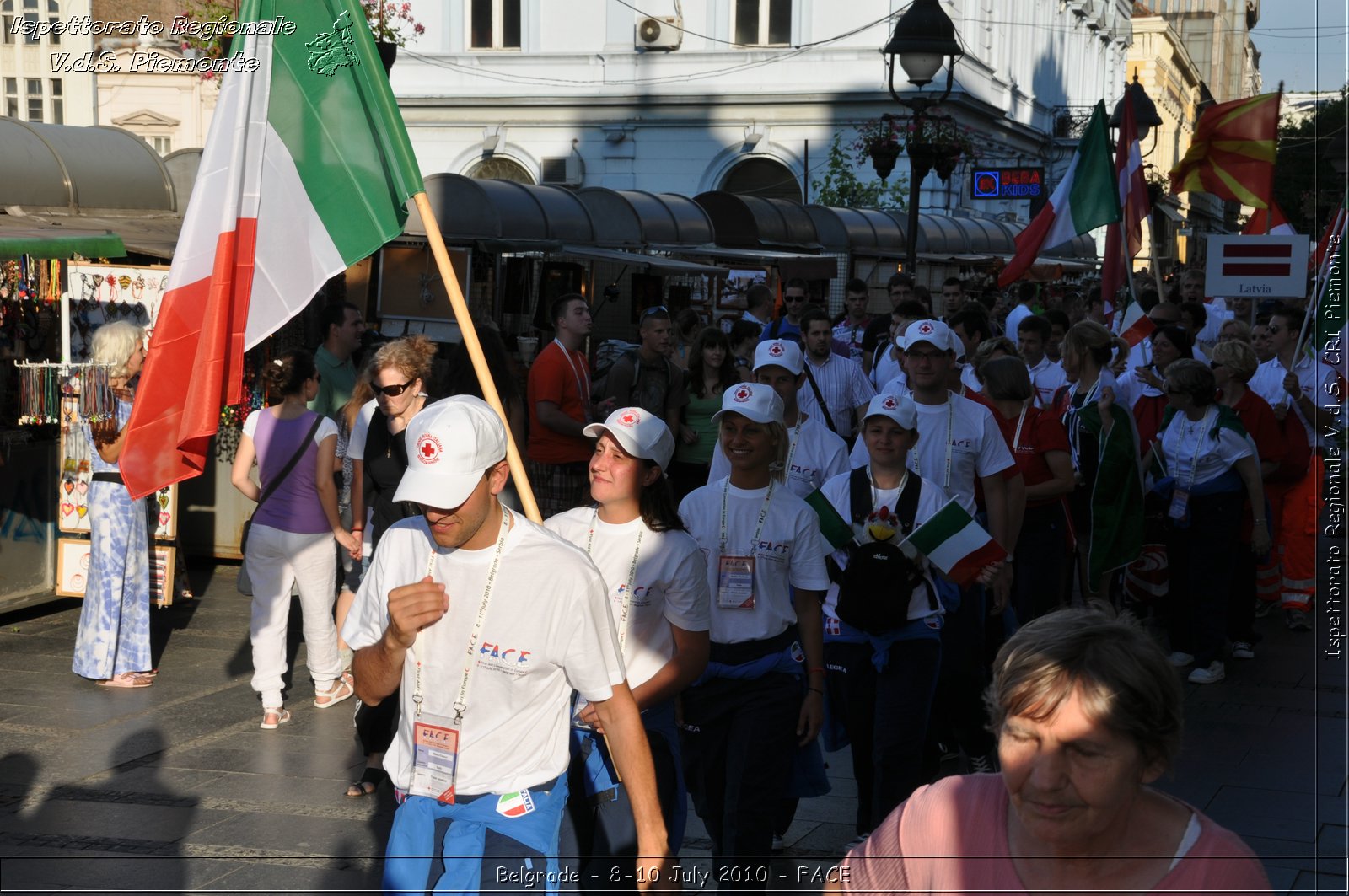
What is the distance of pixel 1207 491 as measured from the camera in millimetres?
8547

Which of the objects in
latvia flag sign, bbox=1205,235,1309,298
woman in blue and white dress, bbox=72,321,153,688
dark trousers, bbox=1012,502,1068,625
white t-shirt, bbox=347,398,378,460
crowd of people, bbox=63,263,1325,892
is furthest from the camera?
latvia flag sign, bbox=1205,235,1309,298

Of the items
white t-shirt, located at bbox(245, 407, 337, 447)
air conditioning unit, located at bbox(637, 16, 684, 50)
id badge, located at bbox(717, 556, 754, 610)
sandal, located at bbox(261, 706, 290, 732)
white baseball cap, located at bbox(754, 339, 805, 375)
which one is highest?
air conditioning unit, located at bbox(637, 16, 684, 50)

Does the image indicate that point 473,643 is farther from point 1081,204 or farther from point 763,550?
point 1081,204

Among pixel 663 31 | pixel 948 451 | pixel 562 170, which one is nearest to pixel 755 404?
pixel 948 451

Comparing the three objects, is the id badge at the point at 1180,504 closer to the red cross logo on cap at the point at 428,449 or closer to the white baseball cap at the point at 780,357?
the white baseball cap at the point at 780,357

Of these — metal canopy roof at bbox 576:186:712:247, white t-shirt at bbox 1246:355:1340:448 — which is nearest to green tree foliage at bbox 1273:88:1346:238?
metal canopy roof at bbox 576:186:712:247

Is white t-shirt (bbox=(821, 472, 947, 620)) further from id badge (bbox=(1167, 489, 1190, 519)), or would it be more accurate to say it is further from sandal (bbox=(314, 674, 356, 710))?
id badge (bbox=(1167, 489, 1190, 519))

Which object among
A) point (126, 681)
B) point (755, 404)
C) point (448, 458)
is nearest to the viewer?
point (448, 458)

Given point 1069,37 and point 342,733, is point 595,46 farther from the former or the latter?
point 342,733

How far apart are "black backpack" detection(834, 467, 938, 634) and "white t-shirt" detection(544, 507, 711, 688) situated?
1137 mm

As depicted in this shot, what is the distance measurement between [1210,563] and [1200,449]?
0.65 meters

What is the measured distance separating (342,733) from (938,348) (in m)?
3.31

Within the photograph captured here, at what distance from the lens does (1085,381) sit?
898 centimetres

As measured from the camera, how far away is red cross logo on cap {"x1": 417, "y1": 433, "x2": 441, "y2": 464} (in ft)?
10.5
